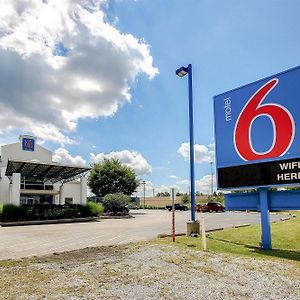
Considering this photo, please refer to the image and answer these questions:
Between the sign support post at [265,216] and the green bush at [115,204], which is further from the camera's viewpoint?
the green bush at [115,204]

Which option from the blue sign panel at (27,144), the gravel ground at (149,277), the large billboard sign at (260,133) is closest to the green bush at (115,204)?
the blue sign panel at (27,144)

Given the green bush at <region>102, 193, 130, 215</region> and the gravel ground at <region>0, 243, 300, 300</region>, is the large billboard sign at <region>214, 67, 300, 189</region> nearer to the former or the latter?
the gravel ground at <region>0, 243, 300, 300</region>

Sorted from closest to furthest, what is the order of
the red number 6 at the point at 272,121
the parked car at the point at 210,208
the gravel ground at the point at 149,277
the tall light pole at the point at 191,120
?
1. the gravel ground at the point at 149,277
2. the red number 6 at the point at 272,121
3. the tall light pole at the point at 191,120
4. the parked car at the point at 210,208

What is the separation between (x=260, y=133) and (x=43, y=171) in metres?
32.0

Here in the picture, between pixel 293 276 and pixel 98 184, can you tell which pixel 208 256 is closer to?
pixel 293 276

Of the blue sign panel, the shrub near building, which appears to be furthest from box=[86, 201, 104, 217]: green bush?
the blue sign panel

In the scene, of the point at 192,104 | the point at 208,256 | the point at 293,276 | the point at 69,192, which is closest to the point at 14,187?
the point at 69,192

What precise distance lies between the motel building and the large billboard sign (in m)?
25.1

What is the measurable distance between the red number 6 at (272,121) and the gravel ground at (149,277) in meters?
4.10

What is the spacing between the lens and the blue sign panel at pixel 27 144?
154 feet

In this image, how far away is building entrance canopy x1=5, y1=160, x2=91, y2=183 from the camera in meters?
35.0

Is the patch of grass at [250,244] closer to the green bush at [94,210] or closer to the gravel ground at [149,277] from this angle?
the gravel ground at [149,277]

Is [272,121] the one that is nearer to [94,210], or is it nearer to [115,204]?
[94,210]

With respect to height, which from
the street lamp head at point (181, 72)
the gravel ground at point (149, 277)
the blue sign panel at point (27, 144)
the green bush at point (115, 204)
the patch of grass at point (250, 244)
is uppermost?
the blue sign panel at point (27, 144)
